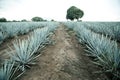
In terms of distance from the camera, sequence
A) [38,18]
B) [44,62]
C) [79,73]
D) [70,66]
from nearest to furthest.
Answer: [79,73] < [70,66] < [44,62] < [38,18]

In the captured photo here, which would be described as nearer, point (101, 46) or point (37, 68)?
point (37, 68)

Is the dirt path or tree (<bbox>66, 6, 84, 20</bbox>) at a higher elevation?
tree (<bbox>66, 6, 84, 20</bbox>)

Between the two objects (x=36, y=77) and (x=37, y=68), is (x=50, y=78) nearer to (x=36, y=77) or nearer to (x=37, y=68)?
(x=36, y=77)

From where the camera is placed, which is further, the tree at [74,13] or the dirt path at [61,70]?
the tree at [74,13]

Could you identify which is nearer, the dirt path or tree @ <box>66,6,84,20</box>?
the dirt path

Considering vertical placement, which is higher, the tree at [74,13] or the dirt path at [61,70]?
the tree at [74,13]

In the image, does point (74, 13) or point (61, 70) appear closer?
point (61, 70)

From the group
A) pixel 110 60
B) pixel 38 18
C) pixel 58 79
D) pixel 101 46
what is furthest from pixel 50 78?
pixel 38 18

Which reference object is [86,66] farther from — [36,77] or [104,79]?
[36,77]

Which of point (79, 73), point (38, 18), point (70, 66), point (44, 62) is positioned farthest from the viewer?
point (38, 18)

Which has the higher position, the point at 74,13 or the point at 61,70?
the point at 74,13

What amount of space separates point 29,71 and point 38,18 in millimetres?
80765

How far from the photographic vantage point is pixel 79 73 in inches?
120

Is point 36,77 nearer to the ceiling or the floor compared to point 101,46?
nearer to the floor
